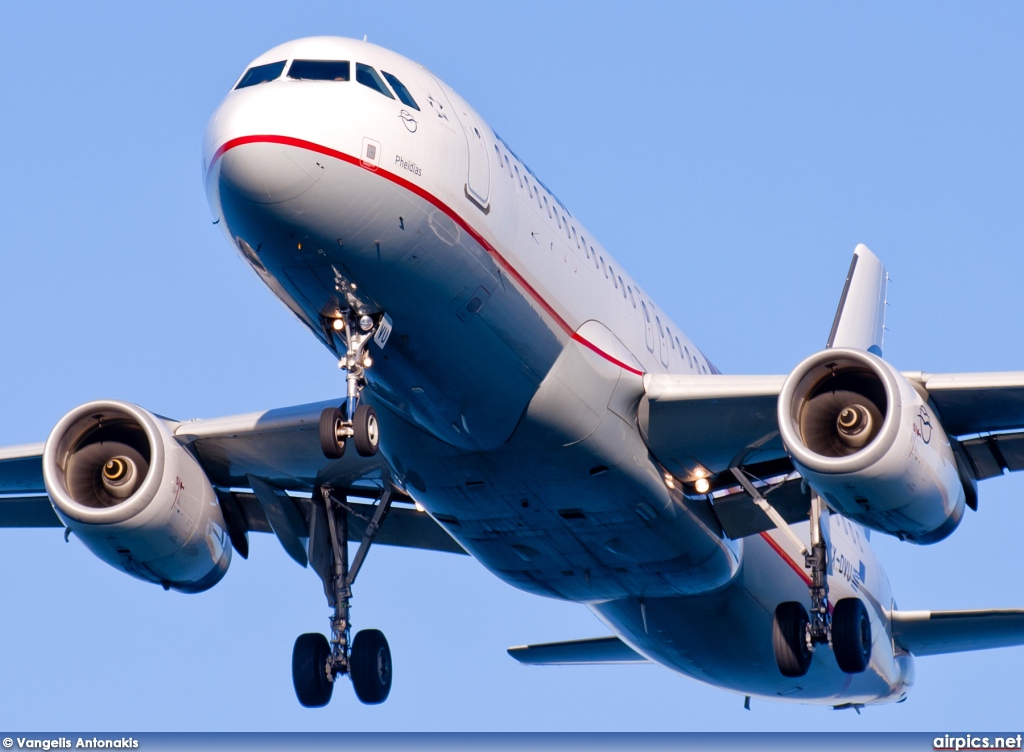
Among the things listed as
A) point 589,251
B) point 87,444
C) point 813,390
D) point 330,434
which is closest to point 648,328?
point 589,251

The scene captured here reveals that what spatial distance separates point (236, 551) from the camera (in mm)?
26703

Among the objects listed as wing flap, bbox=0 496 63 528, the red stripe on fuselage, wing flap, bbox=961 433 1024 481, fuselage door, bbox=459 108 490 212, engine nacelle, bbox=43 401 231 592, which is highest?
fuselage door, bbox=459 108 490 212

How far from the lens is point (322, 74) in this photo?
768 inches

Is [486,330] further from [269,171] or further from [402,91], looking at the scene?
[269,171]

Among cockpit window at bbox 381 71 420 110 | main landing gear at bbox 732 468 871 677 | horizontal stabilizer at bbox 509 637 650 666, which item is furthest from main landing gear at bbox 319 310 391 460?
horizontal stabilizer at bbox 509 637 650 666

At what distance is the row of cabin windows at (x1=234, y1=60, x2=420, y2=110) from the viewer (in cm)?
1950

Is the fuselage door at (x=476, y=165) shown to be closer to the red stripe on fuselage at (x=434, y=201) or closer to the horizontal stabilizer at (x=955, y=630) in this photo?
the red stripe on fuselage at (x=434, y=201)

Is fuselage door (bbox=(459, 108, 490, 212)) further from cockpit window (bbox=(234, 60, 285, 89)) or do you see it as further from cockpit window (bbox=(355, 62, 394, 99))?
cockpit window (bbox=(234, 60, 285, 89))

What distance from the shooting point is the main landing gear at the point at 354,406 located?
65.1 ft

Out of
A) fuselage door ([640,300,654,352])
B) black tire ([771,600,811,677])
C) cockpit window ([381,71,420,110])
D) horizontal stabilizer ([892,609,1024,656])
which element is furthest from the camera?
horizontal stabilizer ([892,609,1024,656])

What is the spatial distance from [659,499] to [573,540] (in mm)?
1506

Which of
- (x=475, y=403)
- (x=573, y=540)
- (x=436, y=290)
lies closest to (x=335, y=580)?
(x=573, y=540)

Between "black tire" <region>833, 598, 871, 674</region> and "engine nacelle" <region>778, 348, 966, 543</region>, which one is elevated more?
"engine nacelle" <region>778, 348, 966, 543</region>

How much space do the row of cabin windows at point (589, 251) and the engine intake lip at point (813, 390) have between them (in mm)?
3103
